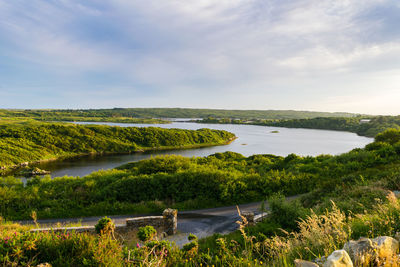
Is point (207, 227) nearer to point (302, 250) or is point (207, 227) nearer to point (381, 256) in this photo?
point (302, 250)

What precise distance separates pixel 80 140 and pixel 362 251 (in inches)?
2952

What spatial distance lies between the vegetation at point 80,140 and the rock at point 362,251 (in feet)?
191

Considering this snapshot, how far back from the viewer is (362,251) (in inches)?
139

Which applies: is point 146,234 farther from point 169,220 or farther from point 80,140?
point 80,140

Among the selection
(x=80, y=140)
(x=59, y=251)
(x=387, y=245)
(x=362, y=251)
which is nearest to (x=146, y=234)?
(x=59, y=251)

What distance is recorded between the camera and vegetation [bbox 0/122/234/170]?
51.0 metres

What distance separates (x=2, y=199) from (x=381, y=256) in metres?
22.4

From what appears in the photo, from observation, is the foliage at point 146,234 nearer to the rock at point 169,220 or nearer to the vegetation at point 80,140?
the rock at point 169,220

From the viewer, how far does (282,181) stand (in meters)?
20.3

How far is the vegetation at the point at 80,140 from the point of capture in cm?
Answer: 5096

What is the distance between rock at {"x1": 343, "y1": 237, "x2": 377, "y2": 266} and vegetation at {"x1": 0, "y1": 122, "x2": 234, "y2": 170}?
58326 mm

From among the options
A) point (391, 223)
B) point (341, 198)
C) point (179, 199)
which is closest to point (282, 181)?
point (341, 198)

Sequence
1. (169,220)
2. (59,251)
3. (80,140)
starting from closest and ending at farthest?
(59,251)
(169,220)
(80,140)

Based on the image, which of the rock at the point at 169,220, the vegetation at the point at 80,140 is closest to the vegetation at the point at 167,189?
the rock at the point at 169,220
